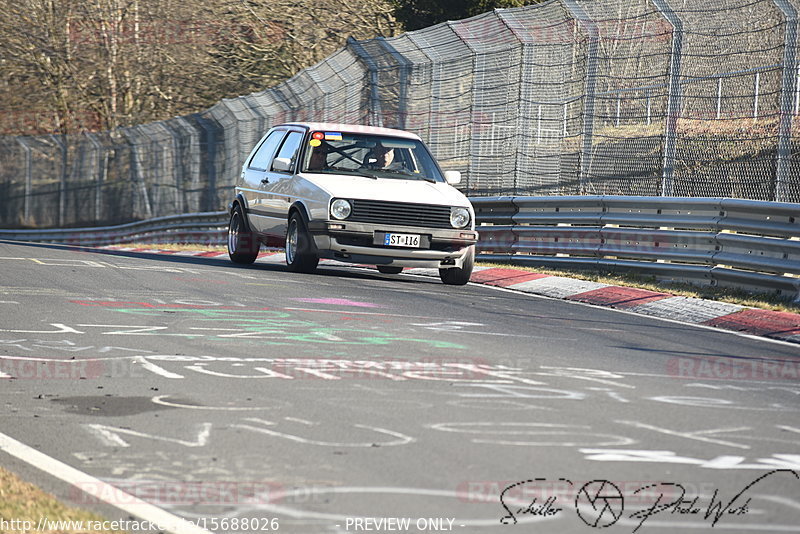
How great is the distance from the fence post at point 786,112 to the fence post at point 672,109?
A: 1612mm

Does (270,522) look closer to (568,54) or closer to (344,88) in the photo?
(568,54)

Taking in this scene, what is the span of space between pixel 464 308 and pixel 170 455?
6.53 metres

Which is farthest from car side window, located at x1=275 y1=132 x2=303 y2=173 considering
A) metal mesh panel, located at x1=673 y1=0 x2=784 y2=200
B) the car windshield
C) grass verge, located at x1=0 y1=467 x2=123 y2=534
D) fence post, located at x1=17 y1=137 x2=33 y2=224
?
fence post, located at x1=17 y1=137 x2=33 y2=224

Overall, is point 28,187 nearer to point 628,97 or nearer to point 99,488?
point 628,97

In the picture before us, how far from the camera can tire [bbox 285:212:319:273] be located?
46.7ft

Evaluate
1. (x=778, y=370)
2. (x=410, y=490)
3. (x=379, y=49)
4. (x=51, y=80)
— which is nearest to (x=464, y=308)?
(x=778, y=370)

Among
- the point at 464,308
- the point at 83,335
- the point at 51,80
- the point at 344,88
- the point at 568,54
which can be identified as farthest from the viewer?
the point at 51,80

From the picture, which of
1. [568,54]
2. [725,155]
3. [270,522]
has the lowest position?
[270,522]

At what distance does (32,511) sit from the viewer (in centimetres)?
442

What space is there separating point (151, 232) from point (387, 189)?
1846cm

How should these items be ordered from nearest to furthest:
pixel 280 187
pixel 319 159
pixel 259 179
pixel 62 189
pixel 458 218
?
1. pixel 458 218
2. pixel 319 159
3. pixel 280 187
4. pixel 259 179
5. pixel 62 189

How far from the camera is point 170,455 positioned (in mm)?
5387

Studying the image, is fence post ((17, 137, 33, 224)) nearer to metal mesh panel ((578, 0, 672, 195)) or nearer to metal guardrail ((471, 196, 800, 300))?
metal guardrail ((471, 196, 800, 300))

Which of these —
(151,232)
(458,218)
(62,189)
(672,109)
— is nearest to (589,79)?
(672,109)
